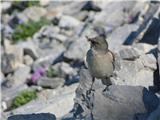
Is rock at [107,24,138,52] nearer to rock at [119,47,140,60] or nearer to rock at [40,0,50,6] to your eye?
rock at [119,47,140,60]

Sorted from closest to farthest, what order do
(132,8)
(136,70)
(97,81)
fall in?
(97,81) → (136,70) → (132,8)

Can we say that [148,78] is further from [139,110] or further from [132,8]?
[132,8]

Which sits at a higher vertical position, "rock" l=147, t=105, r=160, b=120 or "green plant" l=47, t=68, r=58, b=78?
"rock" l=147, t=105, r=160, b=120

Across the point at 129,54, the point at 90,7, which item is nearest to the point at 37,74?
the point at 90,7

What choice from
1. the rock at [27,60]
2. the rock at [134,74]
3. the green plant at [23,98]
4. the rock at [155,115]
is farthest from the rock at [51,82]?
the rock at [155,115]

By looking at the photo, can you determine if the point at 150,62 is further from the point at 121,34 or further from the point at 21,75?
the point at 21,75

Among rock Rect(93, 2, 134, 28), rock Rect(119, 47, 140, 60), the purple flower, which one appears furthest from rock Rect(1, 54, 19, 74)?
rock Rect(119, 47, 140, 60)

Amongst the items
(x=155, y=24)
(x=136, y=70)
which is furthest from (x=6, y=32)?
(x=136, y=70)
